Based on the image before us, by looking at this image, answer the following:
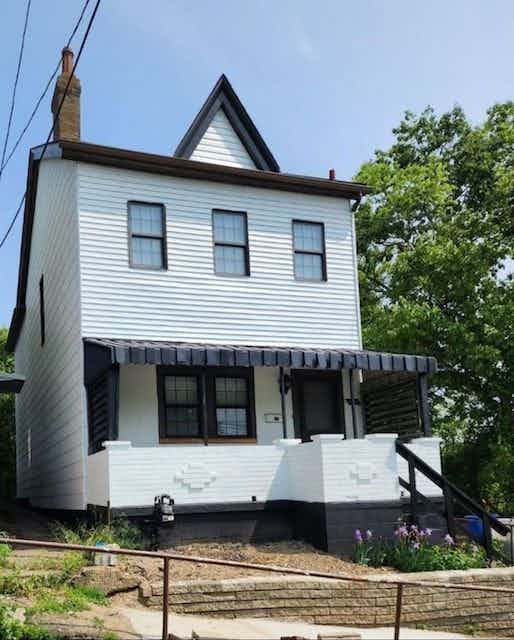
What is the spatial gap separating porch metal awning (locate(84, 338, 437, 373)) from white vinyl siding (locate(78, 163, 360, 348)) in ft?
1.63

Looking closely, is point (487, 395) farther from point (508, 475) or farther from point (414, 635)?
point (414, 635)

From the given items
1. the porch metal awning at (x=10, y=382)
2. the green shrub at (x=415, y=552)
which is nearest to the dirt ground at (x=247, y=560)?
the green shrub at (x=415, y=552)

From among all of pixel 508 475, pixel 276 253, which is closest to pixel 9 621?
pixel 276 253

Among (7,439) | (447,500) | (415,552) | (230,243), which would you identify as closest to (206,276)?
(230,243)

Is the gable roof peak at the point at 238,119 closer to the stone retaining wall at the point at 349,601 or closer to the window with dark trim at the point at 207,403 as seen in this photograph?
the window with dark trim at the point at 207,403

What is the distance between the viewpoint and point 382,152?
101 feet

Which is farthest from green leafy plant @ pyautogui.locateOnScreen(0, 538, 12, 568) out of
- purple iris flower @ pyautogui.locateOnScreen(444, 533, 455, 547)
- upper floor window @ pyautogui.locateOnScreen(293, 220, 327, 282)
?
upper floor window @ pyautogui.locateOnScreen(293, 220, 327, 282)

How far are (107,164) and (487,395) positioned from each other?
43.4 ft

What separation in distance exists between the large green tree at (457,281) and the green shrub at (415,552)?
30.0 feet

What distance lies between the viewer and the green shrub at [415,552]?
1286cm

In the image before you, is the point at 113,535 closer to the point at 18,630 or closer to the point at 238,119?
the point at 18,630

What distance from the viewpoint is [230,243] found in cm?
1730

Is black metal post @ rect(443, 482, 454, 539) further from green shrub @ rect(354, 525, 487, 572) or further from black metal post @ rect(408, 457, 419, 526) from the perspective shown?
black metal post @ rect(408, 457, 419, 526)

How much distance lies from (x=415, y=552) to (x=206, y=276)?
6.86 m
